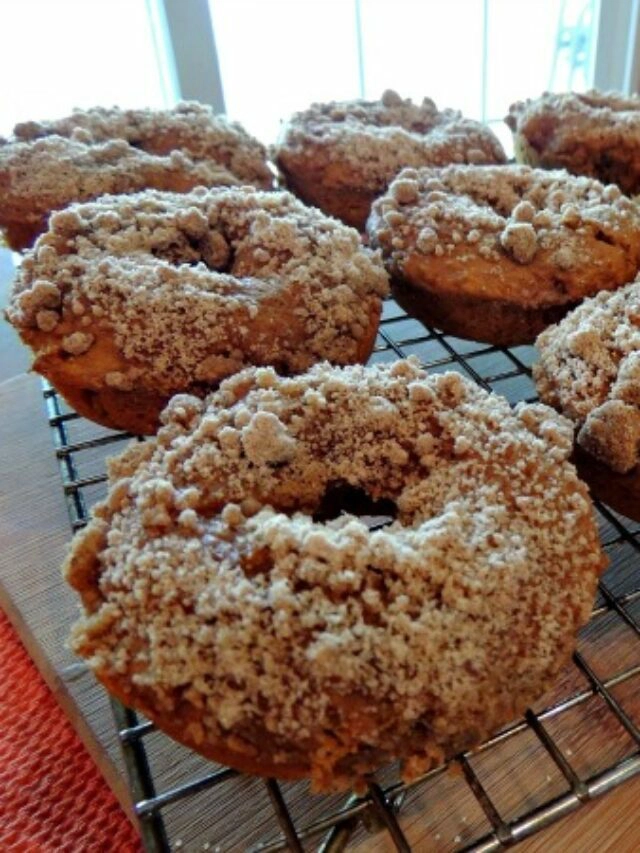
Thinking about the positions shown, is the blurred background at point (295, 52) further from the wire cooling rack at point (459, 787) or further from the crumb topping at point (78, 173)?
the wire cooling rack at point (459, 787)

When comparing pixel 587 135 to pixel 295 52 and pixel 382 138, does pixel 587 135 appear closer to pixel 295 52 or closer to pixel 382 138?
pixel 382 138

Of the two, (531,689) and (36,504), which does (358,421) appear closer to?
(531,689)

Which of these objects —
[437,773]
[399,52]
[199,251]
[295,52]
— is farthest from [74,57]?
[437,773]

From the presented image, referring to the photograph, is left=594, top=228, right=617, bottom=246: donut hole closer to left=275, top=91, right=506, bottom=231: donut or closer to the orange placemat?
left=275, top=91, right=506, bottom=231: donut

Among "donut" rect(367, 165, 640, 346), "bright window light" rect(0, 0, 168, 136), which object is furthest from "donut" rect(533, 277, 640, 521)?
"bright window light" rect(0, 0, 168, 136)

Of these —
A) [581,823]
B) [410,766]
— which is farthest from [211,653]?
[581,823]

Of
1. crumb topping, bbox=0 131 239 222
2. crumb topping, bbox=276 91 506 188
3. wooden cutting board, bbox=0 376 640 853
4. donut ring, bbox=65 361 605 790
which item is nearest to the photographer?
donut ring, bbox=65 361 605 790
